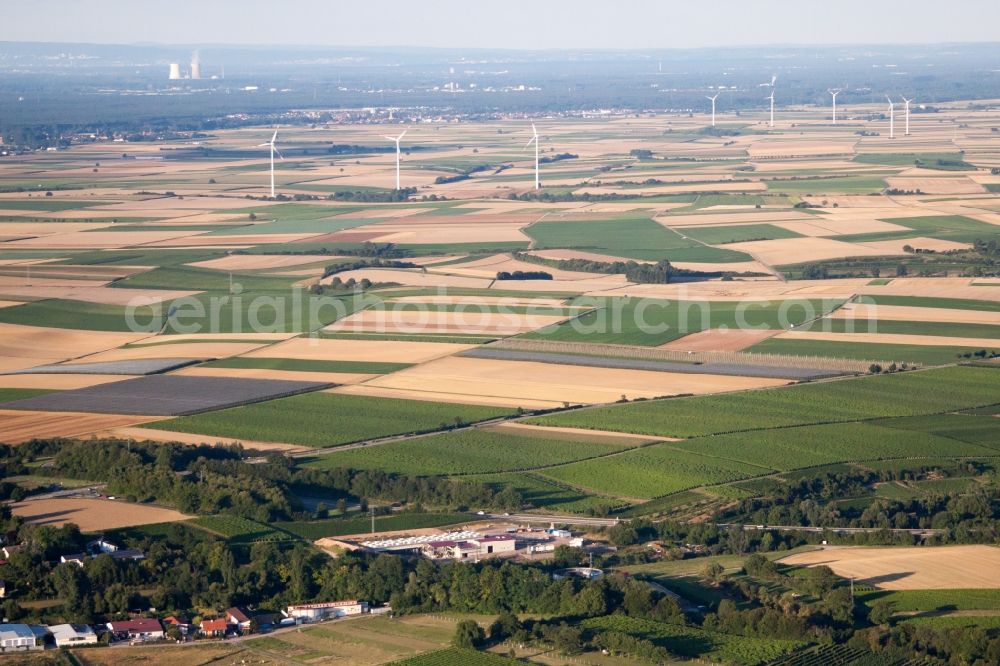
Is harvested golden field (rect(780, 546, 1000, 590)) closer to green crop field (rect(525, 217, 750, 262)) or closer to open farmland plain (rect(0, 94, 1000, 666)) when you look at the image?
open farmland plain (rect(0, 94, 1000, 666))

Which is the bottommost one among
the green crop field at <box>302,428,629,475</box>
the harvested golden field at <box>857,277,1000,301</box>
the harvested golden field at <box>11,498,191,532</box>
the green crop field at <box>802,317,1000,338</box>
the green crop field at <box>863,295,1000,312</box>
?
the harvested golden field at <box>11,498,191,532</box>

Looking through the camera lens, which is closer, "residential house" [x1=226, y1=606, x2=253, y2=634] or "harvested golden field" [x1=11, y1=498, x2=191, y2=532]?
"residential house" [x1=226, y1=606, x2=253, y2=634]

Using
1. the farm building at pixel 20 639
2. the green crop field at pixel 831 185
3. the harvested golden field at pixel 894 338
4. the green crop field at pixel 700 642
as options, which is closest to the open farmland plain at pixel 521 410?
the green crop field at pixel 700 642

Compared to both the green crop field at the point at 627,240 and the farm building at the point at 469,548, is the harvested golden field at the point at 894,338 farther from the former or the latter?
the farm building at the point at 469,548

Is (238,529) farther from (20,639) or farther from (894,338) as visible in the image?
(894,338)

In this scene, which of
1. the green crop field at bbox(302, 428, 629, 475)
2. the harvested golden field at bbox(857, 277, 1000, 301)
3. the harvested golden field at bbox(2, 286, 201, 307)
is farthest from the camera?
the harvested golden field at bbox(2, 286, 201, 307)

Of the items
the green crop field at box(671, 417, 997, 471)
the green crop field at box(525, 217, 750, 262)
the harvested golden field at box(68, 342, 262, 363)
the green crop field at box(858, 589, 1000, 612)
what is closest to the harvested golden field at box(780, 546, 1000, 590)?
the green crop field at box(858, 589, 1000, 612)
